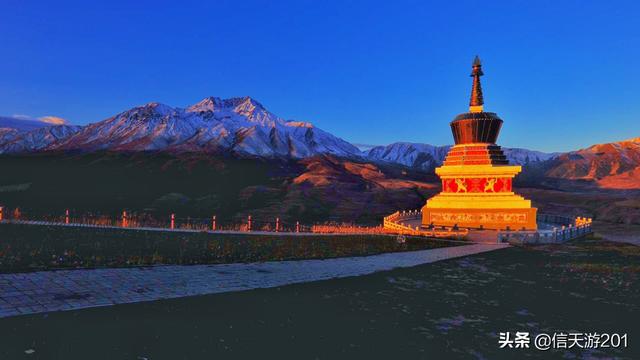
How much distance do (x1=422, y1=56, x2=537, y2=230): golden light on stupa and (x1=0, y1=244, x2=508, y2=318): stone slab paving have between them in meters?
18.6

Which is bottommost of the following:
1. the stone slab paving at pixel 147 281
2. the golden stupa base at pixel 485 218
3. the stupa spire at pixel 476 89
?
the stone slab paving at pixel 147 281

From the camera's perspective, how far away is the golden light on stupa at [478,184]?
32.6m

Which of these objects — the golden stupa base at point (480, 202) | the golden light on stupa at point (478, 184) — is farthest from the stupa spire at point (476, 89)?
the golden stupa base at point (480, 202)

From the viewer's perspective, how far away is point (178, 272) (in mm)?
13172

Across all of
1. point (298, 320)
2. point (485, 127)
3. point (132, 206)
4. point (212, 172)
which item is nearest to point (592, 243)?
point (485, 127)

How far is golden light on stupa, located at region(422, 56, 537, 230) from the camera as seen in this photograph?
3262cm

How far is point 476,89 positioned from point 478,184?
396 inches

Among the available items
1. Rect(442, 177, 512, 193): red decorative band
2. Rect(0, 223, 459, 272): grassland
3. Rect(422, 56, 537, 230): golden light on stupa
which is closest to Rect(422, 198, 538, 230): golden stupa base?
Rect(422, 56, 537, 230): golden light on stupa

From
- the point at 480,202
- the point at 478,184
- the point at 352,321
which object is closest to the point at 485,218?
the point at 480,202

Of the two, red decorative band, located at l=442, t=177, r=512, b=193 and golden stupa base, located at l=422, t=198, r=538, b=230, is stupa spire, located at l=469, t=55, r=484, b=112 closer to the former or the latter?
red decorative band, located at l=442, t=177, r=512, b=193

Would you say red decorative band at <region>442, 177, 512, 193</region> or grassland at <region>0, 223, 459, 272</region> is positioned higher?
red decorative band at <region>442, 177, 512, 193</region>

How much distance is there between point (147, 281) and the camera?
1167 centimetres

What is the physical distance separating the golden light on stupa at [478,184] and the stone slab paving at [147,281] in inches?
733

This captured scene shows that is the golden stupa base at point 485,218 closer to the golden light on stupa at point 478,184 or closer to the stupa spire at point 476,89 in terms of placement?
the golden light on stupa at point 478,184
